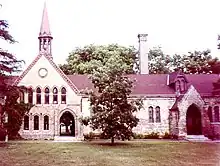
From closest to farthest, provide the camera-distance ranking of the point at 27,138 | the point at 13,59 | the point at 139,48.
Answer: the point at 13,59
the point at 27,138
the point at 139,48

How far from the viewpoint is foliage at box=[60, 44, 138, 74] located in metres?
12.4

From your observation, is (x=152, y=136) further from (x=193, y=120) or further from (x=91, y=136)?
(x=91, y=136)

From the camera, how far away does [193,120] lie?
15.4 metres

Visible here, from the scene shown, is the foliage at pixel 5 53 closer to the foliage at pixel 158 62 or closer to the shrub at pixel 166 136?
the shrub at pixel 166 136

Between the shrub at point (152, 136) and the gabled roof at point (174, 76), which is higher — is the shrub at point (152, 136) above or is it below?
below

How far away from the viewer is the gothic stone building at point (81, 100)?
14.8 m

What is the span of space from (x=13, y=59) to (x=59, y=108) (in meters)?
10.6

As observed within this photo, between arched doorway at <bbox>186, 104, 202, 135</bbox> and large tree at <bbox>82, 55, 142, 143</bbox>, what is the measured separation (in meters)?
3.83

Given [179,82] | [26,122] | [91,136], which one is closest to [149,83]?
[179,82]

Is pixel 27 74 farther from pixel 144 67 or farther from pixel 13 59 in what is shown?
pixel 13 59

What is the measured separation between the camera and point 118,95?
11.1 meters

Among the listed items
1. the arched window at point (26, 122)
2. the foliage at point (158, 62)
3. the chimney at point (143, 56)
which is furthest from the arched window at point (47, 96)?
the foliage at point (158, 62)

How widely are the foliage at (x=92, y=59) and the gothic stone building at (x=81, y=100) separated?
79cm

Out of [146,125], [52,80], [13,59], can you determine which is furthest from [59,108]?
[13,59]
